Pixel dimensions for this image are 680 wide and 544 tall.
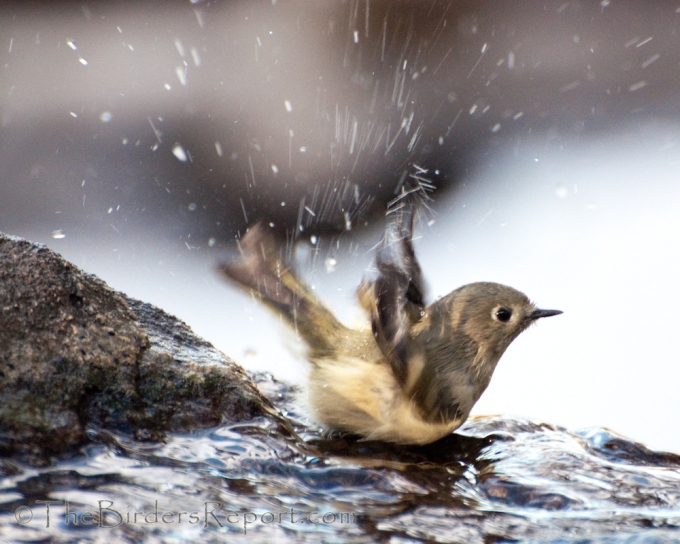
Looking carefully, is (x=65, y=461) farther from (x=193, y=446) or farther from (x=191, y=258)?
(x=191, y=258)

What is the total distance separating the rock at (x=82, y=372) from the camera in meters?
1.89

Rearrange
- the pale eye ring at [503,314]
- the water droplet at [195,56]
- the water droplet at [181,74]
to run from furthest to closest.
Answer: the water droplet at [181,74], the water droplet at [195,56], the pale eye ring at [503,314]

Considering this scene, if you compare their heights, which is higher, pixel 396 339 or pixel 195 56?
pixel 195 56

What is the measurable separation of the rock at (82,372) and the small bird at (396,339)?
514 millimetres

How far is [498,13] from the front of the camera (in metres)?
7.45

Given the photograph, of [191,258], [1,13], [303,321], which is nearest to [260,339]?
[191,258]

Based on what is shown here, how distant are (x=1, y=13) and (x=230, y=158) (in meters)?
3.05

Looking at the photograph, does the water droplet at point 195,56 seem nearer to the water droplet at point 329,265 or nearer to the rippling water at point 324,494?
the water droplet at point 329,265

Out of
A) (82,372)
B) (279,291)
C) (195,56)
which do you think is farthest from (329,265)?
(195,56)

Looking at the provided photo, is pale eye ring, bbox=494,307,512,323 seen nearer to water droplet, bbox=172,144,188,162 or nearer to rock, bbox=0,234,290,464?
rock, bbox=0,234,290,464

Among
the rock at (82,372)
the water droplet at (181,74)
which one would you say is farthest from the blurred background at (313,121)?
the rock at (82,372)

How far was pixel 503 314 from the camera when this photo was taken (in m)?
2.93

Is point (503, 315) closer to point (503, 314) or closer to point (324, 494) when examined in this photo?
point (503, 314)

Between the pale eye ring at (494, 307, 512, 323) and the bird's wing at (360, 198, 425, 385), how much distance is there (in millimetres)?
342
